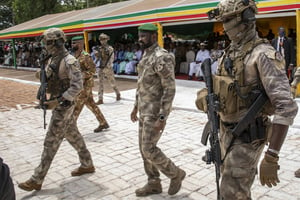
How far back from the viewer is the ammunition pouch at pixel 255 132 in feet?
7.47

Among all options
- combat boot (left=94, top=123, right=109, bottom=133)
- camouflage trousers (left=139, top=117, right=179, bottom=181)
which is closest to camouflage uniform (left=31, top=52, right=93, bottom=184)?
camouflage trousers (left=139, top=117, right=179, bottom=181)

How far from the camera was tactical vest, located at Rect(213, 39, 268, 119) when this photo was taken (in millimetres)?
2264

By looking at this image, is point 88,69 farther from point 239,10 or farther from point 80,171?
point 239,10

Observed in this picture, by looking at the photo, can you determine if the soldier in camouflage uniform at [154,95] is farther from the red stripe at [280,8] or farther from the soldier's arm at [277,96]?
the red stripe at [280,8]

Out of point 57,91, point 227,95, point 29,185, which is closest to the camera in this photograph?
point 227,95

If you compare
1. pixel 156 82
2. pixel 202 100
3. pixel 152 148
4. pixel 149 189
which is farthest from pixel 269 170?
pixel 149 189

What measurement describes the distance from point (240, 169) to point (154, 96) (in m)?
1.40

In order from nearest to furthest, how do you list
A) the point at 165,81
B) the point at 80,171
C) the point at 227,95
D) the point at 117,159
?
the point at 227,95, the point at 165,81, the point at 80,171, the point at 117,159

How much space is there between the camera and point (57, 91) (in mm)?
4031

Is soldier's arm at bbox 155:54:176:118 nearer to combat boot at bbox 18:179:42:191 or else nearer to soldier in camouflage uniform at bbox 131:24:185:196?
soldier in camouflage uniform at bbox 131:24:185:196

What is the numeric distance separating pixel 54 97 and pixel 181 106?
464 cm

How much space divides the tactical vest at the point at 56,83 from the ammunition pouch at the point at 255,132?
2373 millimetres

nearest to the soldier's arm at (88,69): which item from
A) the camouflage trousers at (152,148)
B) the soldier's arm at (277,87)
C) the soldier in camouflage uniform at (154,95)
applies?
the soldier in camouflage uniform at (154,95)

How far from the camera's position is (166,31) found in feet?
59.5
